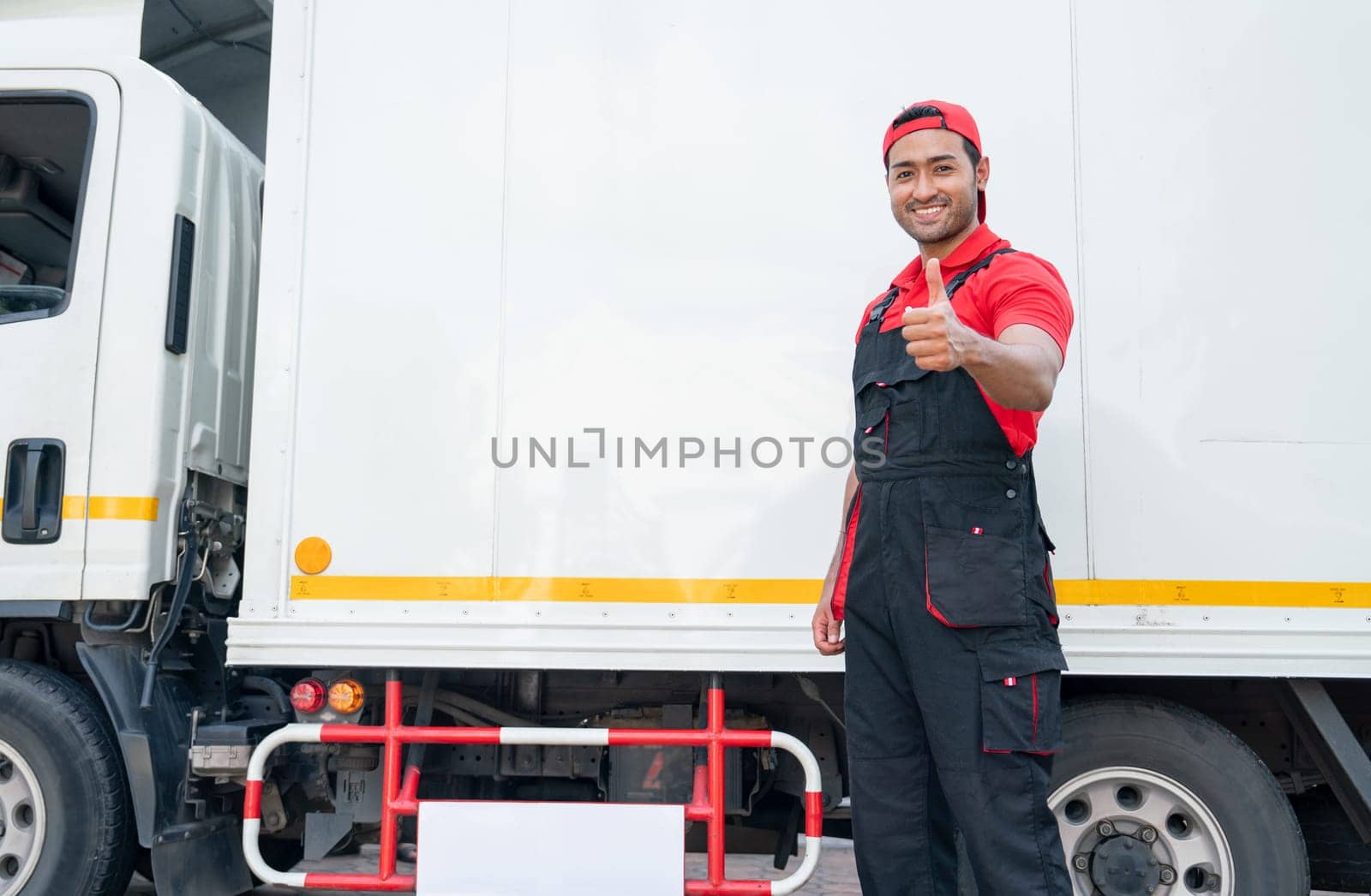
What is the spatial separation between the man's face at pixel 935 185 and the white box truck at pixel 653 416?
0.71 metres

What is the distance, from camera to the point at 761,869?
490 cm

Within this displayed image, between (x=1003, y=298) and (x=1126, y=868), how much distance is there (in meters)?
1.71

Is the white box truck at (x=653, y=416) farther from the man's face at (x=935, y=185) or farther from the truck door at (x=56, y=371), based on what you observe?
the man's face at (x=935, y=185)

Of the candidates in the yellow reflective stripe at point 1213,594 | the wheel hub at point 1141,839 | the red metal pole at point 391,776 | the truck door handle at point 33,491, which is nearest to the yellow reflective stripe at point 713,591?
the yellow reflective stripe at point 1213,594

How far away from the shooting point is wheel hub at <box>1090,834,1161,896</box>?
118 inches

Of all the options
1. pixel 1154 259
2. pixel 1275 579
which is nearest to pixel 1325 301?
pixel 1154 259

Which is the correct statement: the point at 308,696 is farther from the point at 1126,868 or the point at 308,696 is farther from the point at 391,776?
the point at 1126,868

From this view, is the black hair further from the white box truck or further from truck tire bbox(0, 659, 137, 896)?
truck tire bbox(0, 659, 137, 896)

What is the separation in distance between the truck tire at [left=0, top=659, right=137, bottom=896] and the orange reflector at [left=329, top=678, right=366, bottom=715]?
24.8 inches

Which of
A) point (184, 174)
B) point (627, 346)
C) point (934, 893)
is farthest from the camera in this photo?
point (184, 174)

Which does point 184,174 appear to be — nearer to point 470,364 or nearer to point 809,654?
point 470,364

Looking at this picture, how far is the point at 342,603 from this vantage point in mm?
3123

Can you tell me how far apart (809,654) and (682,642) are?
34 centimetres

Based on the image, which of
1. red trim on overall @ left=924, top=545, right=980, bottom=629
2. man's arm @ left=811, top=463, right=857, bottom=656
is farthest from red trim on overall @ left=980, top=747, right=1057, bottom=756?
man's arm @ left=811, top=463, right=857, bottom=656
